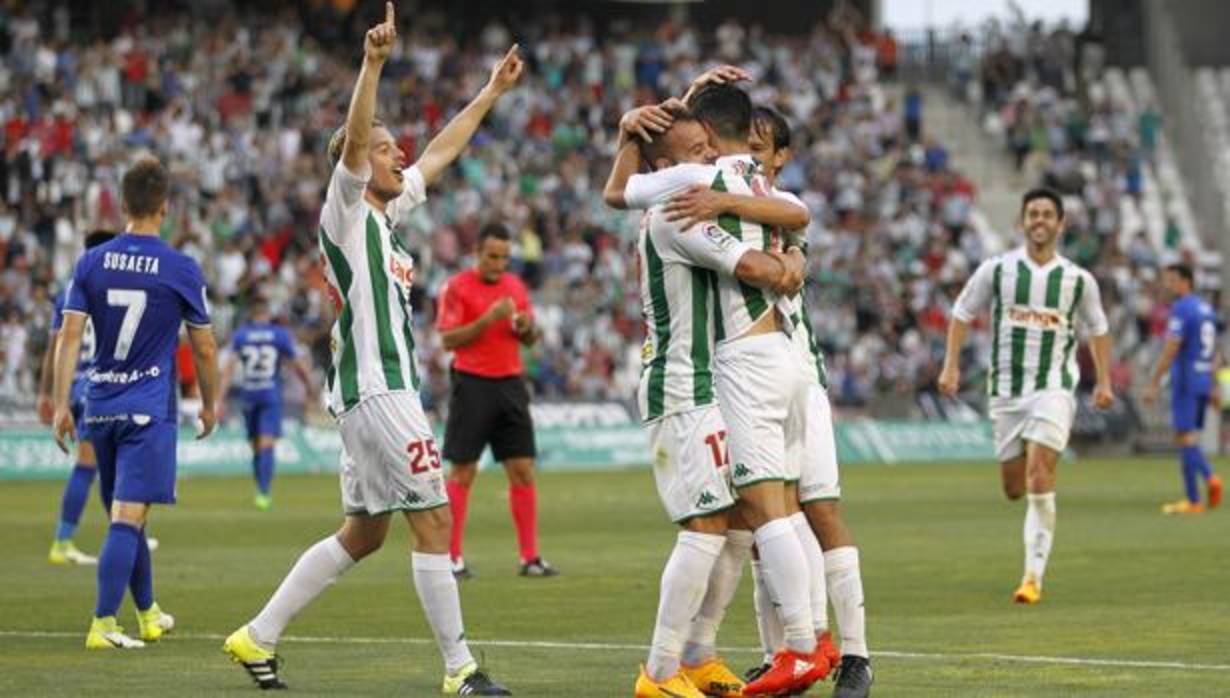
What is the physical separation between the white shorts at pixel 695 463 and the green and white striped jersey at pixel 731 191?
394 mm

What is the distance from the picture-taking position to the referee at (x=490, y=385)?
1825 cm

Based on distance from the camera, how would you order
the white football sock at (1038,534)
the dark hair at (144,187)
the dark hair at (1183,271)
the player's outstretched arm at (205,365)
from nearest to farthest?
the player's outstretched arm at (205,365), the dark hair at (144,187), the white football sock at (1038,534), the dark hair at (1183,271)

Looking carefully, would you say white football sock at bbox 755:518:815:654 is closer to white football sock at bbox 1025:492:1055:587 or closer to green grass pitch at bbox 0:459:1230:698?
green grass pitch at bbox 0:459:1230:698

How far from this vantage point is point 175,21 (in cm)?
4675

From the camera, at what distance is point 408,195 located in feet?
38.3

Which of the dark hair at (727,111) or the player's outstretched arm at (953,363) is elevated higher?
the dark hair at (727,111)

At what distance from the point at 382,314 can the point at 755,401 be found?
1734 millimetres

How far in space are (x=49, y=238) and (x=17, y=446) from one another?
18.6 feet

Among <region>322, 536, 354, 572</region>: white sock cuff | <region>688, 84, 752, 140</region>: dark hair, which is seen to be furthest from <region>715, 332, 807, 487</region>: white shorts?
<region>322, 536, 354, 572</region>: white sock cuff

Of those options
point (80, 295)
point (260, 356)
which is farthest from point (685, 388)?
point (260, 356)

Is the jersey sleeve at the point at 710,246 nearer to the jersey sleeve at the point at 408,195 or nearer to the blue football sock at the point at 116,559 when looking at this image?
the jersey sleeve at the point at 408,195

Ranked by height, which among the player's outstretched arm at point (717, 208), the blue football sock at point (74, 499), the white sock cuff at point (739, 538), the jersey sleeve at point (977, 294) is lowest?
the blue football sock at point (74, 499)

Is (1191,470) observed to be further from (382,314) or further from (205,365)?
(382,314)

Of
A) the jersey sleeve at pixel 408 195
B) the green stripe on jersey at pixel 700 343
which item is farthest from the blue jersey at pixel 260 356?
the green stripe on jersey at pixel 700 343
